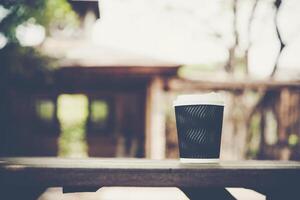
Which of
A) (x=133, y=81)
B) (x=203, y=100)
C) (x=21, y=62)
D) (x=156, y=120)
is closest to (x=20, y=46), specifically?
(x=21, y=62)

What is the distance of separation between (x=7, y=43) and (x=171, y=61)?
3.72 metres

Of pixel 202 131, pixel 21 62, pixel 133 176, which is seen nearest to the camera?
pixel 133 176

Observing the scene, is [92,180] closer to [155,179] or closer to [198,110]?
[155,179]

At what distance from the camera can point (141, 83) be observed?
11281 millimetres

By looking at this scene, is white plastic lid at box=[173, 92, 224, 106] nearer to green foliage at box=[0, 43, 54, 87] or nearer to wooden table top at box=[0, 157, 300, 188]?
wooden table top at box=[0, 157, 300, 188]

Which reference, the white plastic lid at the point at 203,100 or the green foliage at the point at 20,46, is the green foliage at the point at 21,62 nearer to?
the green foliage at the point at 20,46

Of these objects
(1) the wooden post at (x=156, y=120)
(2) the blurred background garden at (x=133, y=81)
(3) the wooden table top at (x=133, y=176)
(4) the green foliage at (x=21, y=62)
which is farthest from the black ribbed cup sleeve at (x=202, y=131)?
(1) the wooden post at (x=156, y=120)

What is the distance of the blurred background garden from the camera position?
8731mm

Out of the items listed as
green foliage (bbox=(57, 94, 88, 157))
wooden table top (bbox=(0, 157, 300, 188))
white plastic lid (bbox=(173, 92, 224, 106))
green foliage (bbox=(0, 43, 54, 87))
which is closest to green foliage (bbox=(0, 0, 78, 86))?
green foliage (bbox=(0, 43, 54, 87))

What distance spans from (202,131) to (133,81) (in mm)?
9079

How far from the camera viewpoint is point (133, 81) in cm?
1066

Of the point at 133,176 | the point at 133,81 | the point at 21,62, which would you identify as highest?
the point at 21,62

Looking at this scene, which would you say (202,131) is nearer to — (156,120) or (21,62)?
(21,62)

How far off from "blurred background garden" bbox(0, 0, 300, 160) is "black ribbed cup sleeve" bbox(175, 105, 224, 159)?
6.14 meters
